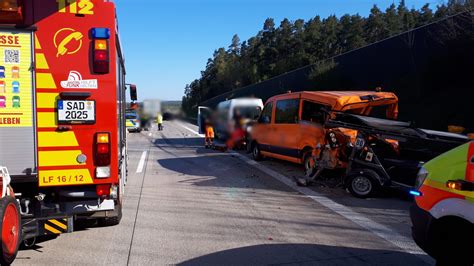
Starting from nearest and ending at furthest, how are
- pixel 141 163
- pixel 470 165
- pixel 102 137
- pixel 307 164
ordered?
pixel 470 165
pixel 102 137
pixel 307 164
pixel 141 163

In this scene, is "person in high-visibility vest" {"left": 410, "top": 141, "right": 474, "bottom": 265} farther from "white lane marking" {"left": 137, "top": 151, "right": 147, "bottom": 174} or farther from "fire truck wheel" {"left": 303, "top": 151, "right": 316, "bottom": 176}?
"white lane marking" {"left": 137, "top": 151, "right": 147, "bottom": 174}

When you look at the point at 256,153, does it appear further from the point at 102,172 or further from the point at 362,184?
the point at 102,172

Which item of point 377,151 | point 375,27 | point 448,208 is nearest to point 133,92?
point 377,151

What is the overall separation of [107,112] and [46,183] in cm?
101

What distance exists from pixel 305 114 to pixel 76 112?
693cm

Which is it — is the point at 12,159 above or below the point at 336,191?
above

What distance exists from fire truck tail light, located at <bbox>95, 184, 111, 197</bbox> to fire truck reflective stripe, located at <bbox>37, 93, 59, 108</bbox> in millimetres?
1044

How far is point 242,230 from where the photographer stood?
620cm

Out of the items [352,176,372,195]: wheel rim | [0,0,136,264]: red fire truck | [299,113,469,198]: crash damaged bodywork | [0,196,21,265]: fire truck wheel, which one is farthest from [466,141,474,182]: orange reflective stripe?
[352,176,372,195]: wheel rim

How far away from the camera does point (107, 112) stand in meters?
4.75

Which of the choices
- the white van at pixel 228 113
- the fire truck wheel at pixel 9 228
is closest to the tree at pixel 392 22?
the white van at pixel 228 113

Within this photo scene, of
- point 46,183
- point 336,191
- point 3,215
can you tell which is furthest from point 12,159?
point 336,191

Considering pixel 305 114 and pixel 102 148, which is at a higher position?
pixel 305 114

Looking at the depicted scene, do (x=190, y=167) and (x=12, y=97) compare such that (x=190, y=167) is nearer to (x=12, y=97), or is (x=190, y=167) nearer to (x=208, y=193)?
(x=208, y=193)
